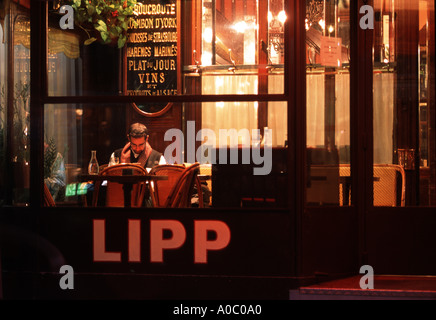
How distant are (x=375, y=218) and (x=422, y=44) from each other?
67.5 inches

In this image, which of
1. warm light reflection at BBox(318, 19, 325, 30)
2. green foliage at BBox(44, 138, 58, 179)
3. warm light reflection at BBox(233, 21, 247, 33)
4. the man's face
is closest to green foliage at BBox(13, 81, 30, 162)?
green foliage at BBox(44, 138, 58, 179)

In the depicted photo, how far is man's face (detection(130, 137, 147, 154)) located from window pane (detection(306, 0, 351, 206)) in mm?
1865

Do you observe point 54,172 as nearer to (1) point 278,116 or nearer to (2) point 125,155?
(2) point 125,155

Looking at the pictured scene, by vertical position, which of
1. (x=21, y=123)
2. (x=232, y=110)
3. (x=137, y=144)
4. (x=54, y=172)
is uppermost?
(x=232, y=110)

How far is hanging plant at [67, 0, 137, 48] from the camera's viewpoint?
5902 mm

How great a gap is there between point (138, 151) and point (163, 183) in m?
0.67

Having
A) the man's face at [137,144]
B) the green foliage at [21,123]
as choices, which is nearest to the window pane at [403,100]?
the man's face at [137,144]

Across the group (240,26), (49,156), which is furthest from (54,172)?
(240,26)

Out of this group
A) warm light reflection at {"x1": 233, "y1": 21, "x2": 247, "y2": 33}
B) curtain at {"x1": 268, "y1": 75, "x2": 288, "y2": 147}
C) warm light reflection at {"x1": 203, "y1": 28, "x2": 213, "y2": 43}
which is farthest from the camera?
warm light reflection at {"x1": 203, "y1": 28, "x2": 213, "y2": 43}

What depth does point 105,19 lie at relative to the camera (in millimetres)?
6043

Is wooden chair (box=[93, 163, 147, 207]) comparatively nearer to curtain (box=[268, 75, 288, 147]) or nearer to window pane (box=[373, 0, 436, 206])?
curtain (box=[268, 75, 288, 147])

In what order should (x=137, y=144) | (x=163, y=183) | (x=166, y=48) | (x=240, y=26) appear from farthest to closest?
(x=166, y=48) < (x=240, y=26) < (x=137, y=144) < (x=163, y=183)

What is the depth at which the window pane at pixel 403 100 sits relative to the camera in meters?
5.59

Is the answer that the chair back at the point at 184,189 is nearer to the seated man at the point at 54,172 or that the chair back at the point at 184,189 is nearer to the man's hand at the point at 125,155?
the man's hand at the point at 125,155
